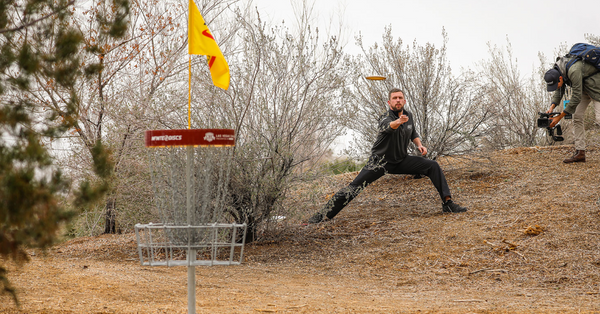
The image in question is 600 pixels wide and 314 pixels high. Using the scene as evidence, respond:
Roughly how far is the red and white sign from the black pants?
148 inches

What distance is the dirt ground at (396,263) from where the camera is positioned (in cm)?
391

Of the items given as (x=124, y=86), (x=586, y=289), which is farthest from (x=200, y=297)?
(x=124, y=86)

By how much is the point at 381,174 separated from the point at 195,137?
442 cm

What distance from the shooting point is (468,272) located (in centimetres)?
514

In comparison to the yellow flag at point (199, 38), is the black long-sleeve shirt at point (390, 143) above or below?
below

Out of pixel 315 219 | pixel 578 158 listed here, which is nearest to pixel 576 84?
pixel 578 158

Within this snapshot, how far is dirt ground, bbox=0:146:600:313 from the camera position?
391cm

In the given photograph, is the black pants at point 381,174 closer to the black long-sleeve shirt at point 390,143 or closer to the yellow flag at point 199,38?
the black long-sleeve shirt at point 390,143

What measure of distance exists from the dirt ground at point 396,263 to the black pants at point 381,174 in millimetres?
227

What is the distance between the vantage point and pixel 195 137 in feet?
9.04

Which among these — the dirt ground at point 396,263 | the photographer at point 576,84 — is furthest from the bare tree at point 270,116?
the photographer at point 576,84

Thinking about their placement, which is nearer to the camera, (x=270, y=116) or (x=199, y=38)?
(x=199, y=38)

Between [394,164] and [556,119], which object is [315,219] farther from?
[556,119]

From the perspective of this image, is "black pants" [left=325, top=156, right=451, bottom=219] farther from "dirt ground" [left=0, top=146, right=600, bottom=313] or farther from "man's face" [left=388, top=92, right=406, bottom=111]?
"man's face" [left=388, top=92, right=406, bottom=111]
